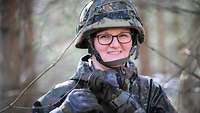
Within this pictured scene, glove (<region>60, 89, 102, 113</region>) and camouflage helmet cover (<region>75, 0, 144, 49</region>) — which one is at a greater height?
camouflage helmet cover (<region>75, 0, 144, 49</region>)

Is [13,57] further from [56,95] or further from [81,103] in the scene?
[81,103]

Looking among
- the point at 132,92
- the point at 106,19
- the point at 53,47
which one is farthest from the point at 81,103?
the point at 53,47

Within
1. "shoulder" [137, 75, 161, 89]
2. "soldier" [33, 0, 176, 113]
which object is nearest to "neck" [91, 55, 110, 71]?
"soldier" [33, 0, 176, 113]

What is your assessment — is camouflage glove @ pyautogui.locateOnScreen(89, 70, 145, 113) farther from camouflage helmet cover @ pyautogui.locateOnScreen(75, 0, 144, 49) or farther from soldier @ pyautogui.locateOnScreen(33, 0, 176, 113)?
camouflage helmet cover @ pyautogui.locateOnScreen(75, 0, 144, 49)

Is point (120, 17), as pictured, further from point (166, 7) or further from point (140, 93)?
point (166, 7)

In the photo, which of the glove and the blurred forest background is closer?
the glove

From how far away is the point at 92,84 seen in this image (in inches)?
142

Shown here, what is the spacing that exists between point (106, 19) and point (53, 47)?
5440mm

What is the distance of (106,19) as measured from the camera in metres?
→ 3.75

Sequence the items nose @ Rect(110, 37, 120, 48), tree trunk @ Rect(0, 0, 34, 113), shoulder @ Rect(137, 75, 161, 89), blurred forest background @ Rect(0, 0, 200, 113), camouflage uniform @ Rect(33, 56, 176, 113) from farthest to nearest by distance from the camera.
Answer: tree trunk @ Rect(0, 0, 34, 113) → blurred forest background @ Rect(0, 0, 200, 113) → shoulder @ Rect(137, 75, 161, 89) → camouflage uniform @ Rect(33, 56, 176, 113) → nose @ Rect(110, 37, 120, 48)

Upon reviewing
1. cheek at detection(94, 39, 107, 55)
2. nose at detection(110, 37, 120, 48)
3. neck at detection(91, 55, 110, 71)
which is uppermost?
nose at detection(110, 37, 120, 48)

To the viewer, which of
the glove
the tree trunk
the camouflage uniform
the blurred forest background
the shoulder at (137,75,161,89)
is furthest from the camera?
the tree trunk

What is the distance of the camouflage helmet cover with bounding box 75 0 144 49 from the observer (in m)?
3.74

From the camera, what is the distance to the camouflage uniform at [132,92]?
3771mm
